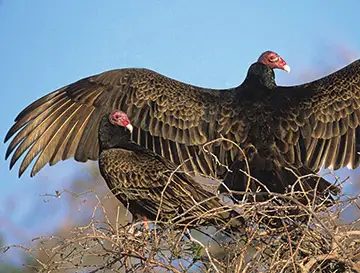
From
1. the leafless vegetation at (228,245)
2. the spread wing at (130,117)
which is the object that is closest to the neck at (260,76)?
the spread wing at (130,117)

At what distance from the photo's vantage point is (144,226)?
5.34m

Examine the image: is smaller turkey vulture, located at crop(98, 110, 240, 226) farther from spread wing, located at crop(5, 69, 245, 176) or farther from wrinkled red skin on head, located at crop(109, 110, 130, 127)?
spread wing, located at crop(5, 69, 245, 176)

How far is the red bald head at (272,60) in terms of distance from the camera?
23.1 feet

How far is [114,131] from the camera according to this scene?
6.13m

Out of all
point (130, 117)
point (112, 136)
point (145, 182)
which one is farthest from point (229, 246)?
point (130, 117)

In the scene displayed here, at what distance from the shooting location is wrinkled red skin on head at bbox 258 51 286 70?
23.1ft

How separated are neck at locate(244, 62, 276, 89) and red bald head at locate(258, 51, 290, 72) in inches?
4.7

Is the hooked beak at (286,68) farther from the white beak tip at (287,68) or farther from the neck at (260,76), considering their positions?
the neck at (260,76)

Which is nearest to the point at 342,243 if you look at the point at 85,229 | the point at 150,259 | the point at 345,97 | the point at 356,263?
the point at 356,263

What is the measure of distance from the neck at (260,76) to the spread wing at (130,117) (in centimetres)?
21

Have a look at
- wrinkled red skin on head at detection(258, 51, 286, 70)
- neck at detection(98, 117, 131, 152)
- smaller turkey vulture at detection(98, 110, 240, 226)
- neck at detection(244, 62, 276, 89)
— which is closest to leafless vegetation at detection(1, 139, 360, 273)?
smaller turkey vulture at detection(98, 110, 240, 226)

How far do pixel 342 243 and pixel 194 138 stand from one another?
8.70 feet

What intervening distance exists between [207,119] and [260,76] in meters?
0.54

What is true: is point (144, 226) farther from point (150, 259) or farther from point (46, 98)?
point (46, 98)
